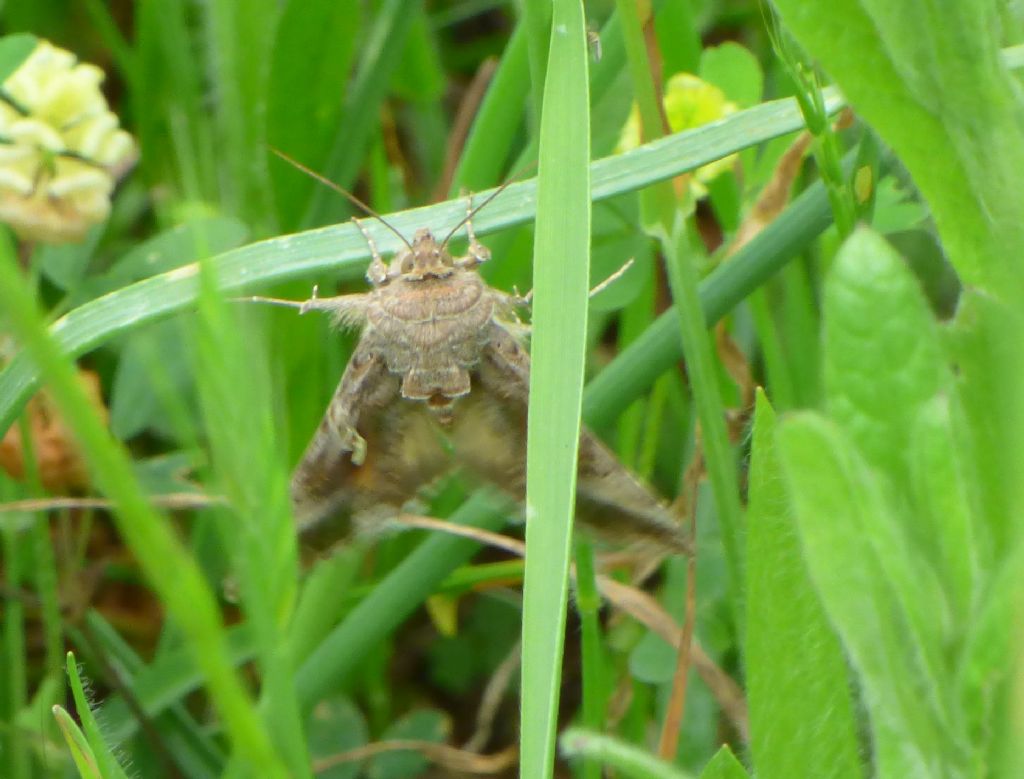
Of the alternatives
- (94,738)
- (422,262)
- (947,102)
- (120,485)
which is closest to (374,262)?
(422,262)

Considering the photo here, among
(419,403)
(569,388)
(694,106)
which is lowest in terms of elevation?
(569,388)

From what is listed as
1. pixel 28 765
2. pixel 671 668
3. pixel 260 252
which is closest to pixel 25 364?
pixel 260 252

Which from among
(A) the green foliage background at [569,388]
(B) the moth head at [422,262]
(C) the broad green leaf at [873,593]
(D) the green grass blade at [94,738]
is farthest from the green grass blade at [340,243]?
(C) the broad green leaf at [873,593]

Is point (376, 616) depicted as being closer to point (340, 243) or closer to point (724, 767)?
point (340, 243)

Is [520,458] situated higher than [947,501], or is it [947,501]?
[520,458]

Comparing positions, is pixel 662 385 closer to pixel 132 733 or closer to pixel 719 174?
pixel 719 174

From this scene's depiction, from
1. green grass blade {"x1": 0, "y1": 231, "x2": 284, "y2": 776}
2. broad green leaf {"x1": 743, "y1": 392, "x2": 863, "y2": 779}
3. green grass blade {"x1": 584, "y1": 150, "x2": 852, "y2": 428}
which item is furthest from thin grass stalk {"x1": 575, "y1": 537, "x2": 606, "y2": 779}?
green grass blade {"x1": 0, "y1": 231, "x2": 284, "y2": 776}

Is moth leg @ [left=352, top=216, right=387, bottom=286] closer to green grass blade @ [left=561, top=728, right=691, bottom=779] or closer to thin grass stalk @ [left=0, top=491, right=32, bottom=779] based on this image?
thin grass stalk @ [left=0, top=491, right=32, bottom=779]
